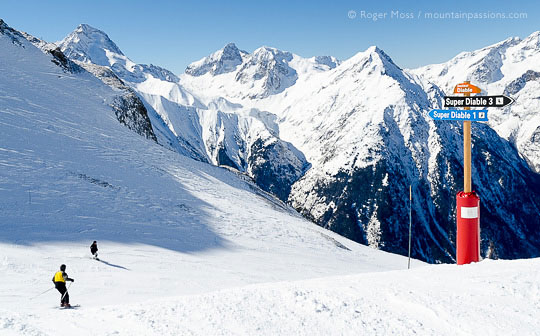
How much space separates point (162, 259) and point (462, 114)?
16.8m

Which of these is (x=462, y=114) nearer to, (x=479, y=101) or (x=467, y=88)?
(x=479, y=101)

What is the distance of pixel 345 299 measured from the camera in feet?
27.1

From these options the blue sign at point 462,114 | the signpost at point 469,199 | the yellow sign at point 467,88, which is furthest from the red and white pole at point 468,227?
the yellow sign at point 467,88

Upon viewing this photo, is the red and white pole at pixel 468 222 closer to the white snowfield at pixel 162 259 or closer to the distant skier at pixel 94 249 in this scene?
the white snowfield at pixel 162 259

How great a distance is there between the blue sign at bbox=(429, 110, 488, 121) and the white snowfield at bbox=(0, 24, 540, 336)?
4314 mm

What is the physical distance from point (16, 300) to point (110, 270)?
5742 mm

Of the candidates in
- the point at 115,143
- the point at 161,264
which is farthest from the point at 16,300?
the point at 115,143

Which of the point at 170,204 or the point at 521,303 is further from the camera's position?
the point at 170,204

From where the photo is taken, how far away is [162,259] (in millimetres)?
21141

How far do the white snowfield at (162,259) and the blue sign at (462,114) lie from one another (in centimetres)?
431

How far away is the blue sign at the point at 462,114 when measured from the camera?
11305 mm

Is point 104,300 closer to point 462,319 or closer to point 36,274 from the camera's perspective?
point 36,274

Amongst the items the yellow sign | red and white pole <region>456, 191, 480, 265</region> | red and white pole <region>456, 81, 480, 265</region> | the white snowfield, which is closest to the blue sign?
red and white pole <region>456, 81, 480, 265</region>

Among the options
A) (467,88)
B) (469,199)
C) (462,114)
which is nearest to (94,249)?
(469,199)
